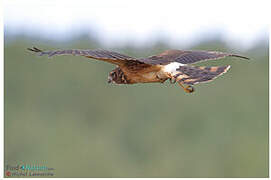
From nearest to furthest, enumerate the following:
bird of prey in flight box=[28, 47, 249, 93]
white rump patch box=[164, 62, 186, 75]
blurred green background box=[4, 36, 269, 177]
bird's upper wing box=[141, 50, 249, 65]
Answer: bird of prey in flight box=[28, 47, 249, 93], white rump patch box=[164, 62, 186, 75], bird's upper wing box=[141, 50, 249, 65], blurred green background box=[4, 36, 269, 177]

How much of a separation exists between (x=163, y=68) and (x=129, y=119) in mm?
17878

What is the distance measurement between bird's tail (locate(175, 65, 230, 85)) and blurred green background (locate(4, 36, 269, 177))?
A: 12551 millimetres

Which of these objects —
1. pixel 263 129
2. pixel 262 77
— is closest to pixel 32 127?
pixel 263 129

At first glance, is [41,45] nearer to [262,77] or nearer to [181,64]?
[262,77]

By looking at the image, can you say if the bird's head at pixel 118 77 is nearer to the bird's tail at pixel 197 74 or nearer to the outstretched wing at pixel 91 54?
the bird's tail at pixel 197 74

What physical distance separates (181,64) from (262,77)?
67.4 feet

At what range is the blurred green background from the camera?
21438 mm

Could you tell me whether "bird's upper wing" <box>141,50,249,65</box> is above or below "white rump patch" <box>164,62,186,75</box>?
above

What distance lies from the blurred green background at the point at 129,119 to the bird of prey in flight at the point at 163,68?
11942mm

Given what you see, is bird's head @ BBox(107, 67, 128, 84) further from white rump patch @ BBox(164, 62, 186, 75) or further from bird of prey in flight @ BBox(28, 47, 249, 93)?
white rump patch @ BBox(164, 62, 186, 75)

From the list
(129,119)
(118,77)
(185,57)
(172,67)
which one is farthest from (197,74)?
(129,119)

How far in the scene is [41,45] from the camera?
994 inches

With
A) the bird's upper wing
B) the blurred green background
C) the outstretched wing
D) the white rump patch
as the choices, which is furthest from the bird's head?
the blurred green background

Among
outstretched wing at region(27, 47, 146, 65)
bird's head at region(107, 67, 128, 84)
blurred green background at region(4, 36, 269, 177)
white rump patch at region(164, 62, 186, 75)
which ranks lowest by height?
blurred green background at region(4, 36, 269, 177)
